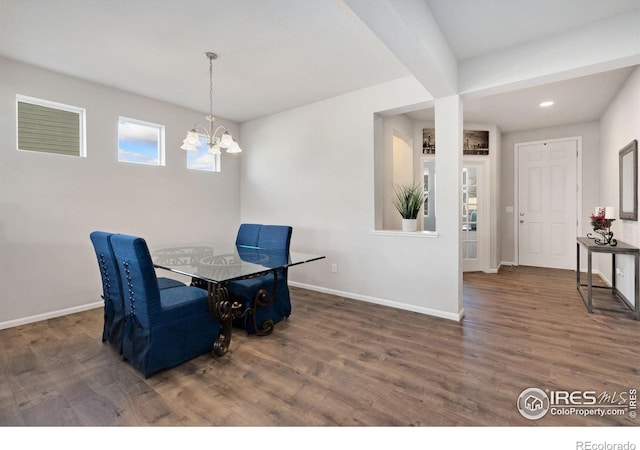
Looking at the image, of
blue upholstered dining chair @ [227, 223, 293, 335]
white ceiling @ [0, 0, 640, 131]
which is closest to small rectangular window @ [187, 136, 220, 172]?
white ceiling @ [0, 0, 640, 131]

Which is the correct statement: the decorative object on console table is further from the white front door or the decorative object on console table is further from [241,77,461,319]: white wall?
the white front door

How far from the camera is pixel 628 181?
11.0 feet

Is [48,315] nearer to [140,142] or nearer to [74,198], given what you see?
[74,198]

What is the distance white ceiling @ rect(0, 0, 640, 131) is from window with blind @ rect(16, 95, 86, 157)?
399 millimetres

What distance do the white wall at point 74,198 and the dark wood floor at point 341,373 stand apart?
41 centimetres

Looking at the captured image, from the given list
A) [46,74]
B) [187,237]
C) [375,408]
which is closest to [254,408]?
[375,408]

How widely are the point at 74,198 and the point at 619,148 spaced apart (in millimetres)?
6405

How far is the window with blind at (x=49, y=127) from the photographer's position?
3.05m

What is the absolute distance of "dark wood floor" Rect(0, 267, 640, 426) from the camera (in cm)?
166

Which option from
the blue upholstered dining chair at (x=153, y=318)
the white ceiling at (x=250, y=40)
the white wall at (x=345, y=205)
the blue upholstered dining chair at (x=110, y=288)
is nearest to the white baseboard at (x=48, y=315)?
the blue upholstered dining chair at (x=110, y=288)

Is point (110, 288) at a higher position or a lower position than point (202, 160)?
lower

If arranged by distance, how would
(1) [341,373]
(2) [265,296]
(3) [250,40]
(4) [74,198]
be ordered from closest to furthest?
1. (1) [341,373]
2. (3) [250,40]
3. (2) [265,296]
4. (4) [74,198]

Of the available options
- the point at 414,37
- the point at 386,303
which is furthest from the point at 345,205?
the point at 414,37

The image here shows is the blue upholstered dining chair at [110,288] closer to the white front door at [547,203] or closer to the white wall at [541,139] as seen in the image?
the white wall at [541,139]
